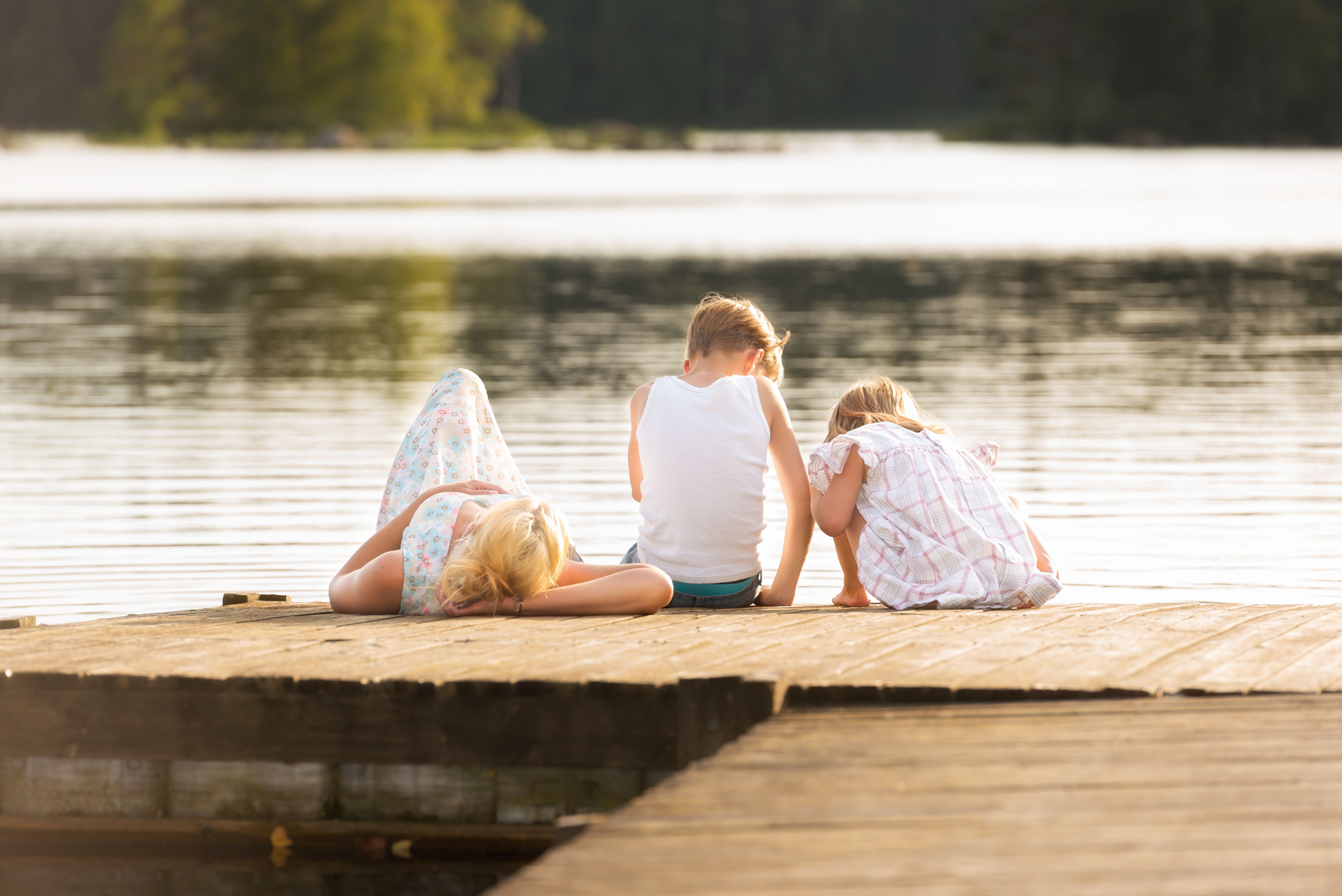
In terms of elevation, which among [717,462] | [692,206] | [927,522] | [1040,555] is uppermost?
[692,206]

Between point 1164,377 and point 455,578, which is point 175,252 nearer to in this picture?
point 1164,377

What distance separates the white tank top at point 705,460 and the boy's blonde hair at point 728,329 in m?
0.11

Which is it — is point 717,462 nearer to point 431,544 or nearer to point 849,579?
point 849,579

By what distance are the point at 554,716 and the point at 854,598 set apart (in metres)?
1.71

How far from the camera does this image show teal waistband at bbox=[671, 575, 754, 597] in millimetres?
5844

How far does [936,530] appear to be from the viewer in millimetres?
5684

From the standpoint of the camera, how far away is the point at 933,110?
14612cm

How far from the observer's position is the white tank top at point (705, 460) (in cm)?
572

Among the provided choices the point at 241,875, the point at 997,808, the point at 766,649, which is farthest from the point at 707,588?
the point at 997,808

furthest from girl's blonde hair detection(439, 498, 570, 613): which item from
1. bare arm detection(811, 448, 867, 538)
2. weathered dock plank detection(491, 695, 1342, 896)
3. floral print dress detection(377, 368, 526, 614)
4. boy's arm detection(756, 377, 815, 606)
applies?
weathered dock plank detection(491, 695, 1342, 896)

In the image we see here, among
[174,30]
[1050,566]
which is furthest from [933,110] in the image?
[1050,566]

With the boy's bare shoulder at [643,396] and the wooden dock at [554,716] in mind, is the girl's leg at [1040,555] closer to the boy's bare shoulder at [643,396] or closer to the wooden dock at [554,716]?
the wooden dock at [554,716]

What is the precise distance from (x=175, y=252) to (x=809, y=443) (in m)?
24.2

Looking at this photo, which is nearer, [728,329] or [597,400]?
[728,329]
